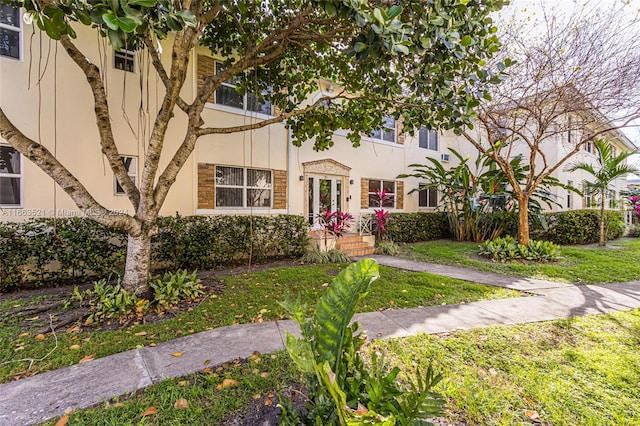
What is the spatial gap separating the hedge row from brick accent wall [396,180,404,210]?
6.78m

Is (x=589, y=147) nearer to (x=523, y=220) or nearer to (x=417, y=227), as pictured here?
(x=523, y=220)

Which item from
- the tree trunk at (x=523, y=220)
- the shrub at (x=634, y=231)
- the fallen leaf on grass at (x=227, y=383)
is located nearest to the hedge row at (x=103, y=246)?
the fallen leaf on grass at (x=227, y=383)

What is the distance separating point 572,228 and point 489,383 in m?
11.7

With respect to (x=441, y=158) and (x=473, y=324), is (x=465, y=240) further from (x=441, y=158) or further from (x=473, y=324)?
(x=473, y=324)

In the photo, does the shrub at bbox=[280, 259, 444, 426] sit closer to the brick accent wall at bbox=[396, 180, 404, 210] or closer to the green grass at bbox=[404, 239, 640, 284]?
the green grass at bbox=[404, 239, 640, 284]

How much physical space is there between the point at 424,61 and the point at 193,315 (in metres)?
4.91

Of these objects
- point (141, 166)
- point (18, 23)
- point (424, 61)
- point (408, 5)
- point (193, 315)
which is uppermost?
point (18, 23)

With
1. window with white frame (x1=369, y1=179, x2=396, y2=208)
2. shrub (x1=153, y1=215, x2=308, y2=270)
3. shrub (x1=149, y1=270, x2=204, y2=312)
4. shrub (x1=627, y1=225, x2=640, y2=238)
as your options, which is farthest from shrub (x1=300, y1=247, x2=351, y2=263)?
shrub (x1=627, y1=225, x2=640, y2=238)

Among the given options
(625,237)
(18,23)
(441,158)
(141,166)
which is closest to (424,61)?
(141,166)

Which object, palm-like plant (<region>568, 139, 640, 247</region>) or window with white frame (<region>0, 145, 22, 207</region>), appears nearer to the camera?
window with white frame (<region>0, 145, 22, 207</region>)

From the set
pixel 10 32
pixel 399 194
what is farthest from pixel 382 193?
pixel 10 32

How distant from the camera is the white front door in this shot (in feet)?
35.2

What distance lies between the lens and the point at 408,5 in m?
3.81

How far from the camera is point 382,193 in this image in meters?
11.7
